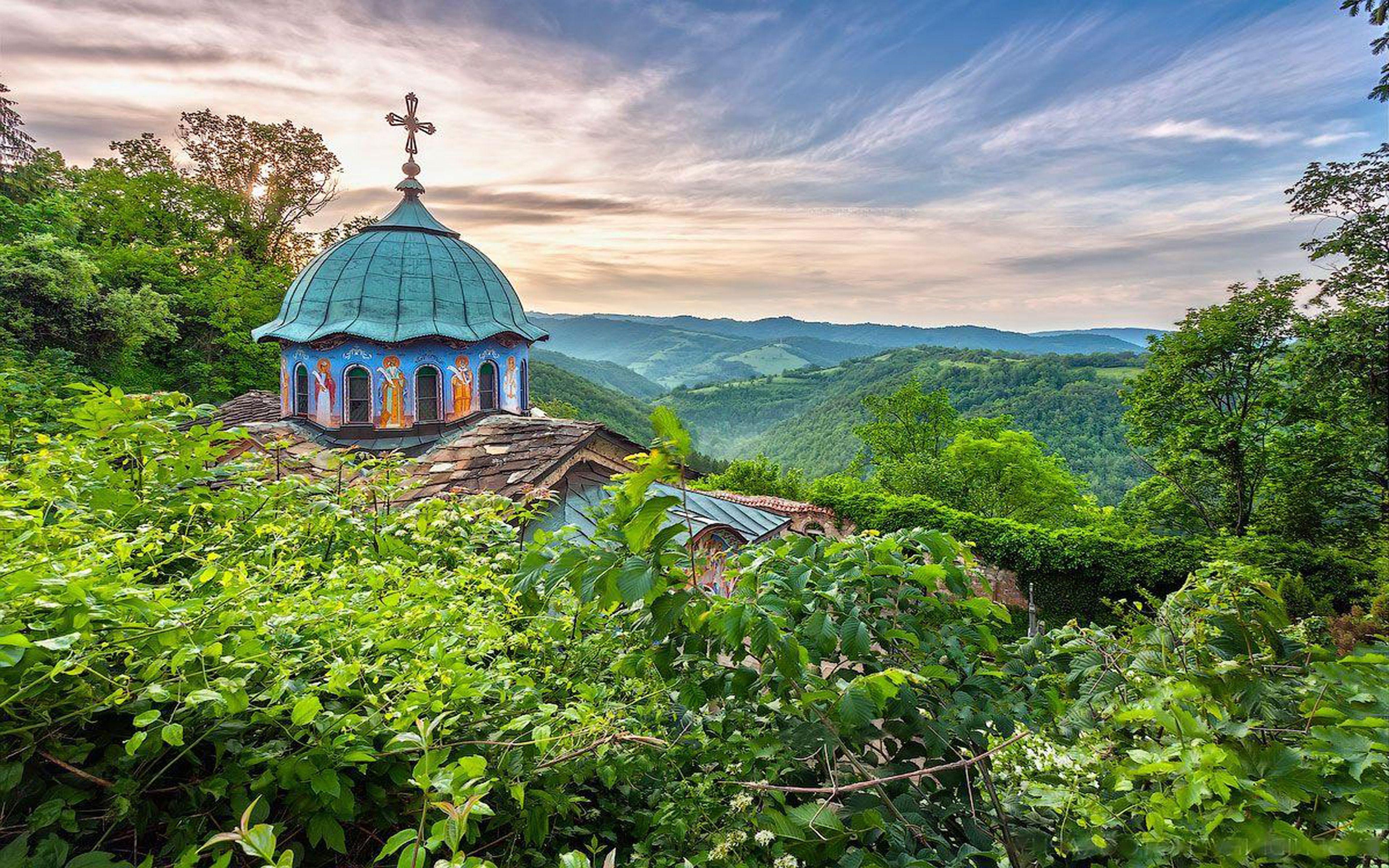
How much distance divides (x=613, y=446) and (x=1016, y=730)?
647cm

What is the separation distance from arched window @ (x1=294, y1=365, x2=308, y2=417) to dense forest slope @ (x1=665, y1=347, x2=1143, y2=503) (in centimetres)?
2446

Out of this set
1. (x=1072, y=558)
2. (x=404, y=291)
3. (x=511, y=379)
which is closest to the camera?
(x=404, y=291)

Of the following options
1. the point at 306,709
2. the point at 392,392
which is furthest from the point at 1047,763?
the point at 392,392

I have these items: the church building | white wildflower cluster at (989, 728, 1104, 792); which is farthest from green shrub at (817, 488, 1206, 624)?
white wildflower cluster at (989, 728, 1104, 792)

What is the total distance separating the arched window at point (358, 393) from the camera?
10.6 meters

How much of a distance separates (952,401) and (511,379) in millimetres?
55297

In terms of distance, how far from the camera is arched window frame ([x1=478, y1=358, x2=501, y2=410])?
11.3 metres

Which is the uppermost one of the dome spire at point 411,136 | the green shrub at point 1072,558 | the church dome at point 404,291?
the dome spire at point 411,136

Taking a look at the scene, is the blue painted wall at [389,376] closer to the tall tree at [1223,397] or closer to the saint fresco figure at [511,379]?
the saint fresco figure at [511,379]

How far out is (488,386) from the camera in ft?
37.7

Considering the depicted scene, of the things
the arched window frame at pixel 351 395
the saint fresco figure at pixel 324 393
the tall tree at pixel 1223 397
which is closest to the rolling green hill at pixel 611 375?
the saint fresco figure at pixel 324 393

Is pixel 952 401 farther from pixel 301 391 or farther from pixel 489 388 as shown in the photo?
pixel 301 391

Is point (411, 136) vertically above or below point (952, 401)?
above

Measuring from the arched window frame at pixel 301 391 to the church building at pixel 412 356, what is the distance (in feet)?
0.10
